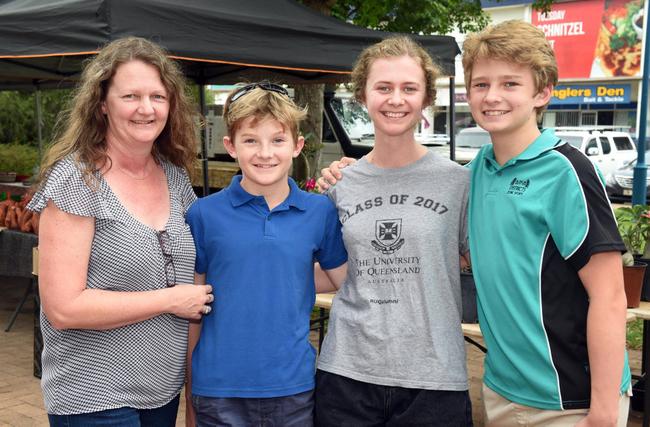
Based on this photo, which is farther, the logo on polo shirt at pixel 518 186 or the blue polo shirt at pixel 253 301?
the blue polo shirt at pixel 253 301

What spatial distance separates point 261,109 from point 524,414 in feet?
3.77

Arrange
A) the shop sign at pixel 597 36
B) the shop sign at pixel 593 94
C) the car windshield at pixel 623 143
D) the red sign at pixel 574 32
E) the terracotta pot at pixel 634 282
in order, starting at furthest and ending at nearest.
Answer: the red sign at pixel 574 32, the shop sign at pixel 593 94, the shop sign at pixel 597 36, the car windshield at pixel 623 143, the terracotta pot at pixel 634 282

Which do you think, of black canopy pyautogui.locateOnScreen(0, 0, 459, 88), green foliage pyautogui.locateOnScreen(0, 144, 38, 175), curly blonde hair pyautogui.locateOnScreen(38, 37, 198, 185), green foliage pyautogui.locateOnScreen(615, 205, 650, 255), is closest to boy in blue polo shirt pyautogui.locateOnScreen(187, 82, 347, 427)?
curly blonde hair pyautogui.locateOnScreen(38, 37, 198, 185)

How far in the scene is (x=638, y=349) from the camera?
5.73m

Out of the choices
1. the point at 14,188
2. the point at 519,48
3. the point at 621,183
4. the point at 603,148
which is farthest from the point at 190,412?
the point at 603,148

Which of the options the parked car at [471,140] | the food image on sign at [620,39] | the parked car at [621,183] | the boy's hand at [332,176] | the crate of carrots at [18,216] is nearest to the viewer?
the boy's hand at [332,176]

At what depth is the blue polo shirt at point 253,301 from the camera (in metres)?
2.15

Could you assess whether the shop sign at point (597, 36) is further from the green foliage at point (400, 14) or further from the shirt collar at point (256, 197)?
the shirt collar at point (256, 197)

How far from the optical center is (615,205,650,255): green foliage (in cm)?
348

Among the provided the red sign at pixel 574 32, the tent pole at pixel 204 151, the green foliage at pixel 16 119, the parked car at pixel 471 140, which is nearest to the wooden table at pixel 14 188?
the tent pole at pixel 204 151

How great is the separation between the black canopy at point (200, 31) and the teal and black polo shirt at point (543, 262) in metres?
3.18

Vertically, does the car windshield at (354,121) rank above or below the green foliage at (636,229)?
above

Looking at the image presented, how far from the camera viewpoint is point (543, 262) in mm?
1982

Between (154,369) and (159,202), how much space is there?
49 cm
